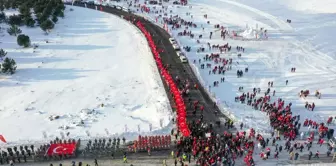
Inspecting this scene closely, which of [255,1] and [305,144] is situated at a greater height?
[255,1]

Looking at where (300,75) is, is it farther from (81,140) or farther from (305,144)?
(81,140)

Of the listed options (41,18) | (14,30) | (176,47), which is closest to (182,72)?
(176,47)

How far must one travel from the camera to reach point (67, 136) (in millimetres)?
33781

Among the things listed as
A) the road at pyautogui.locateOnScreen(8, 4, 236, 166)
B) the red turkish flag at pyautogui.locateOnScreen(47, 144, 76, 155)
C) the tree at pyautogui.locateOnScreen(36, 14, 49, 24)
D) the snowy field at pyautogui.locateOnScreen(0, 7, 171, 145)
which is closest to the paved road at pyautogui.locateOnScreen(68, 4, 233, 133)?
the road at pyautogui.locateOnScreen(8, 4, 236, 166)

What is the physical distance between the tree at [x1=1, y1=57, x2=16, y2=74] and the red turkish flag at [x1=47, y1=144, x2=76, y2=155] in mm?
20661

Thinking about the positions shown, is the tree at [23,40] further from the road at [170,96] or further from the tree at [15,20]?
the road at [170,96]

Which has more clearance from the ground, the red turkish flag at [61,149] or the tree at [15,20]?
the tree at [15,20]

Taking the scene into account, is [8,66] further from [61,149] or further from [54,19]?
[61,149]

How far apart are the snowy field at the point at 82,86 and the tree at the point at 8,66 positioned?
2.94 feet

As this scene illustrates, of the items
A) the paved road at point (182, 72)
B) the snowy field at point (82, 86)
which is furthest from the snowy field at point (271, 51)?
the snowy field at point (82, 86)

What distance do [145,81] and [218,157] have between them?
19.7m

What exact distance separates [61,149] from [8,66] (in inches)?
849

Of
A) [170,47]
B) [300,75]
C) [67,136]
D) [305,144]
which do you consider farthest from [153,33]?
[305,144]

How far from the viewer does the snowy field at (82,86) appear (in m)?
35.8
